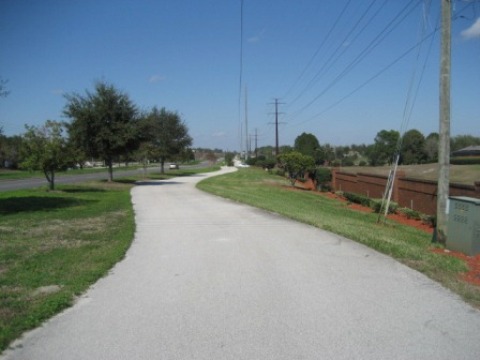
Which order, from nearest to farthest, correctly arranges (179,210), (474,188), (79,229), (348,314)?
1. (348,314)
2. (79,229)
3. (474,188)
4. (179,210)

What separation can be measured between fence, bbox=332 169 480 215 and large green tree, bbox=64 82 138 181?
49.1ft

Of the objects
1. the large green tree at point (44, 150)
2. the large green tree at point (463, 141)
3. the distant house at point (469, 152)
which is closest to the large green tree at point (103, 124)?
the large green tree at point (44, 150)

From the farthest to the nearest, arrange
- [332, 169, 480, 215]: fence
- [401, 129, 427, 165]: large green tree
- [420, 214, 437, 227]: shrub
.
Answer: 1. [401, 129, 427, 165]: large green tree
2. [420, 214, 437, 227]: shrub
3. [332, 169, 480, 215]: fence

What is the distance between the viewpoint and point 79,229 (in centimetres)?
1164

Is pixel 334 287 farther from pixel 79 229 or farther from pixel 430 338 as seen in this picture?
pixel 79 229

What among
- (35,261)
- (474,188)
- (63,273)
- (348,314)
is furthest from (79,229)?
(474,188)

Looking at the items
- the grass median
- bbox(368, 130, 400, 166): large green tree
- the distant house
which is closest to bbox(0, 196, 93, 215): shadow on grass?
the grass median

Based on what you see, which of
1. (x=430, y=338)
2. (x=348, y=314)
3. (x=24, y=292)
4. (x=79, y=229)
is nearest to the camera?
(x=430, y=338)

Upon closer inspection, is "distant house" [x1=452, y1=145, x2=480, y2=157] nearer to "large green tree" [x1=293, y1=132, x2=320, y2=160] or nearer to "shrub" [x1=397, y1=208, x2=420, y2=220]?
"large green tree" [x1=293, y1=132, x2=320, y2=160]

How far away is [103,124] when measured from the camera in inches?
1228

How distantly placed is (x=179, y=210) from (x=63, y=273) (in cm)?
894

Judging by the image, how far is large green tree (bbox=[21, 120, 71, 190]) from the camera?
2398 centimetres

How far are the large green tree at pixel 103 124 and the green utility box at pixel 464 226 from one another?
24.8 meters

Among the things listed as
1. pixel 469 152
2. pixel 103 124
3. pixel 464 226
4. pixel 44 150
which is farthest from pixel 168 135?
pixel 464 226
